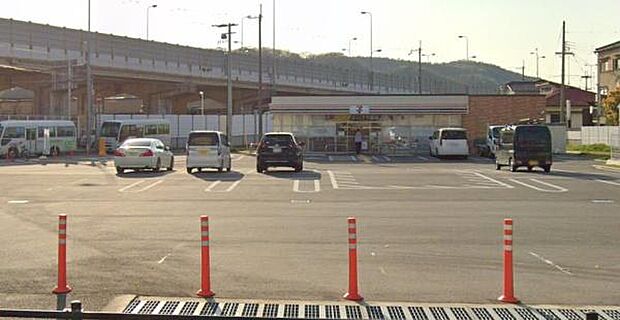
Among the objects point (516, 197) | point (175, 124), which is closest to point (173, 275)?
point (516, 197)

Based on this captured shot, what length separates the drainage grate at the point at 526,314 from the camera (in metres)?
8.57

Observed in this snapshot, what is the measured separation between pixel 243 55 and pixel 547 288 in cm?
8159

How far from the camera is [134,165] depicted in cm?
3519

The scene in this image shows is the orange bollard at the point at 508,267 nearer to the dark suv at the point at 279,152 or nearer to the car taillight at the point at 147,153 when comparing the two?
the dark suv at the point at 279,152

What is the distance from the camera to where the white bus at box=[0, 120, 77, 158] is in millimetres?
50781

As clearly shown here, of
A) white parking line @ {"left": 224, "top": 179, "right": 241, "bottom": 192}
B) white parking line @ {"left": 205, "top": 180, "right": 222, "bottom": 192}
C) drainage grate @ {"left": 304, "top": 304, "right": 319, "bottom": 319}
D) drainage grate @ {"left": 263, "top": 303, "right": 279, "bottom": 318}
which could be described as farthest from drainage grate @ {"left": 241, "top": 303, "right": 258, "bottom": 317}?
white parking line @ {"left": 205, "top": 180, "right": 222, "bottom": 192}

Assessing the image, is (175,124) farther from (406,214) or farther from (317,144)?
(406,214)

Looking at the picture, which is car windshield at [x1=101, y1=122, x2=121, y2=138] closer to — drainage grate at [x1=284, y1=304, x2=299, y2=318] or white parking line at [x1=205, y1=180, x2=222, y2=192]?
white parking line at [x1=205, y1=180, x2=222, y2=192]

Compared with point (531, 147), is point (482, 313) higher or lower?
lower

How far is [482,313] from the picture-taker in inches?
345

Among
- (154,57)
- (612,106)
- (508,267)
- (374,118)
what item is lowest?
(508,267)

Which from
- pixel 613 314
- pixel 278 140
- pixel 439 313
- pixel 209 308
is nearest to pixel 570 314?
pixel 613 314

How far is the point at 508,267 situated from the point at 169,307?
11.7 feet

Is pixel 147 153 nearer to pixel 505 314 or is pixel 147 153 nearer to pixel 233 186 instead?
pixel 233 186
